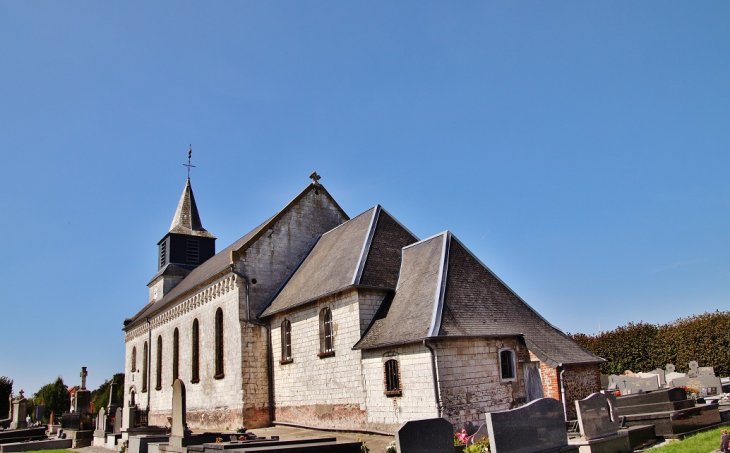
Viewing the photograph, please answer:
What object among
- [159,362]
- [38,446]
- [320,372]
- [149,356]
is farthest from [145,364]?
[320,372]

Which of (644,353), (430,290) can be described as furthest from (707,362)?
(430,290)

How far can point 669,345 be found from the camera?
29266mm

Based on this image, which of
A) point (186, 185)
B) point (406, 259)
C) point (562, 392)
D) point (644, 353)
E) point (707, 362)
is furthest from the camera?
point (186, 185)

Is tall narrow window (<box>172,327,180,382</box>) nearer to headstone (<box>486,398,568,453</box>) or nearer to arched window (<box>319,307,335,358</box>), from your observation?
arched window (<box>319,307,335,358</box>)

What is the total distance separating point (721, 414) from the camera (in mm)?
14242

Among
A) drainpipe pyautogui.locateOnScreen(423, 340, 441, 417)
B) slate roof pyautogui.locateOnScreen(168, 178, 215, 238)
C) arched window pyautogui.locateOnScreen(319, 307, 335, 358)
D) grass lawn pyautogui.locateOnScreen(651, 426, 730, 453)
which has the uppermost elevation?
slate roof pyautogui.locateOnScreen(168, 178, 215, 238)

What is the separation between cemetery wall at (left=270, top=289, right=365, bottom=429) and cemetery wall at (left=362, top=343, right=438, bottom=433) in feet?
1.80

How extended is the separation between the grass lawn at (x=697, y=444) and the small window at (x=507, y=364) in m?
4.60

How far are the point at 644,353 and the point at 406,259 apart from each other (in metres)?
18.4

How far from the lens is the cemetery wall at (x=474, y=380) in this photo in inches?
579

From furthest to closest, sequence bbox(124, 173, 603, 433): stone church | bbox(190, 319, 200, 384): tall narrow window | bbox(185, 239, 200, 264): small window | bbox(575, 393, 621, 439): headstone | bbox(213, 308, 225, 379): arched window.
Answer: bbox(185, 239, 200, 264): small window, bbox(190, 319, 200, 384): tall narrow window, bbox(213, 308, 225, 379): arched window, bbox(124, 173, 603, 433): stone church, bbox(575, 393, 621, 439): headstone

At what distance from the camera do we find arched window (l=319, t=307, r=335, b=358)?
18.7m

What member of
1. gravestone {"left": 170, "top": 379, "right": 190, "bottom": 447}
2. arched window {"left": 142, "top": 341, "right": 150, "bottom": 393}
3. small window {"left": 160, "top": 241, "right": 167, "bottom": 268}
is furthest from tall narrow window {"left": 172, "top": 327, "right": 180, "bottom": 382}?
gravestone {"left": 170, "top": 379, "right": 190, "bottom": 447}

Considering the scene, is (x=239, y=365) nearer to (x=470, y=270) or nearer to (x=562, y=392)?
(x=470, y=270)
